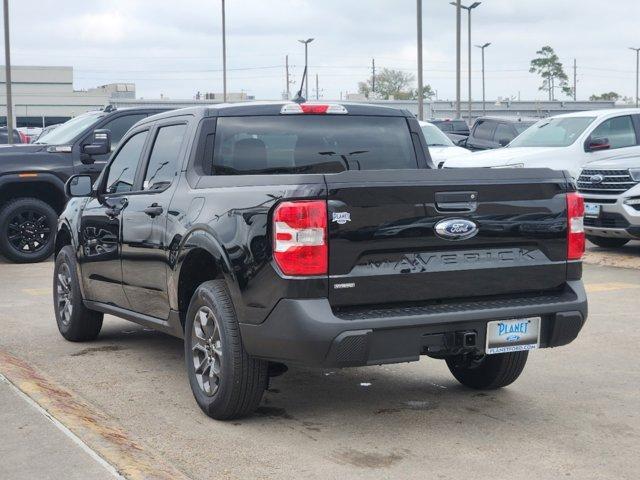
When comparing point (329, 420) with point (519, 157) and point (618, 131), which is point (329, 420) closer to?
point (519, 157)

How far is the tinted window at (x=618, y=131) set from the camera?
15852mm

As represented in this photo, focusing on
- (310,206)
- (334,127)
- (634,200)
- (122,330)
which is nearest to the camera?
(310,206)

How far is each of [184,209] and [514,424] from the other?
230 centimetres

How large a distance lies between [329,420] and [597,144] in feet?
35.0

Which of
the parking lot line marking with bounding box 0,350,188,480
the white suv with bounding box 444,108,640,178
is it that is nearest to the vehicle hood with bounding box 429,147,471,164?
the white suv with bounding box 444,108,640,178

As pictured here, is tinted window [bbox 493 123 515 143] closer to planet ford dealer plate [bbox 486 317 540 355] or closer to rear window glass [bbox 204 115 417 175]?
rear window glass [bbox 204 115 417 175]

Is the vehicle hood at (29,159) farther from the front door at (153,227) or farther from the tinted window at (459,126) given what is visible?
the tinted window at (459,126)

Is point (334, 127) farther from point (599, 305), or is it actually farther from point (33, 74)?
point (33, 74)

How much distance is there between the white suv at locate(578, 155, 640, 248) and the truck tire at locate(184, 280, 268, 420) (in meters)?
8.87

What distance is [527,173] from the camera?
227 inches

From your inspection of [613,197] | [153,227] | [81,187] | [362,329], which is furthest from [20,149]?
[362,329]

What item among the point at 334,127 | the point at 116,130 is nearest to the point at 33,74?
the point at 116,130

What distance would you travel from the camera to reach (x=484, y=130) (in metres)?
25.5

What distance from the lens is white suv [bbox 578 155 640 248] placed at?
44.4 feet
